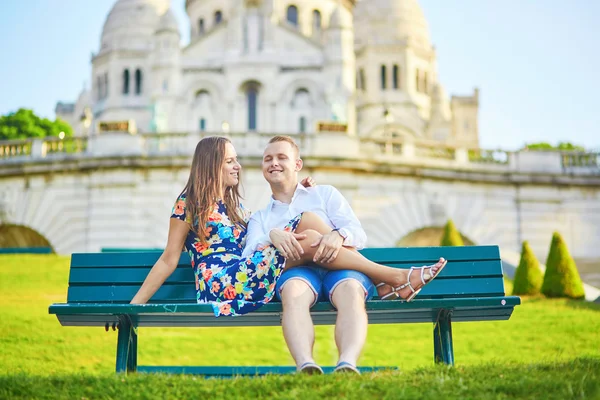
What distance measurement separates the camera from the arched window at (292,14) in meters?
60.1

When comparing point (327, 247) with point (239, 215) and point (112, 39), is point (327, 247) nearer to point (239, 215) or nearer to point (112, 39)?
point (239, 215)

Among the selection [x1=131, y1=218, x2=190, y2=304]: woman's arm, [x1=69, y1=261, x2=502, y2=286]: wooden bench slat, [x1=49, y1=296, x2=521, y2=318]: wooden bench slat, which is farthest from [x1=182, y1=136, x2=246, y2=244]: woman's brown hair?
[x1=49, y1=296, x2=521, y2=318]: wooden bench slat

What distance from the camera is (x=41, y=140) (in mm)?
21266

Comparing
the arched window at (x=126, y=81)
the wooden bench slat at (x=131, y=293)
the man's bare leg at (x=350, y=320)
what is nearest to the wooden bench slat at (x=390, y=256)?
the wooden bench slat at (x=131, y=293)

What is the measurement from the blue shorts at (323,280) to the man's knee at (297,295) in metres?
0.05

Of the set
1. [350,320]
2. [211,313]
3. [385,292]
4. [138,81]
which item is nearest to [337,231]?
[385,292]

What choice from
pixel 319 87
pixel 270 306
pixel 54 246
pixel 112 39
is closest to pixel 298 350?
pixel 270 306

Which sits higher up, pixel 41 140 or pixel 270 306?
pixel 41 140

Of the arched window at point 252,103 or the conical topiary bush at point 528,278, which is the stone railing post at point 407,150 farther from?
the arched window at point 252,103

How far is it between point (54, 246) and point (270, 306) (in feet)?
54.1

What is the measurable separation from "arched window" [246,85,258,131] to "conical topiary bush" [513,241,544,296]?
38498 mm

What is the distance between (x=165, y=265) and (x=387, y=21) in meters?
59.1

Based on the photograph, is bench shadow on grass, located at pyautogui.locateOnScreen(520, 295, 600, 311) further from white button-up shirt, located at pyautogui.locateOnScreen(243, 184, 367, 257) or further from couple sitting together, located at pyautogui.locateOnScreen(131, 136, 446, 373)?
couple sitting together, located at pyautogui.locateOnScreen(131, 136, 446, 373)

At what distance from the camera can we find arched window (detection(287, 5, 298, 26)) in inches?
2365
